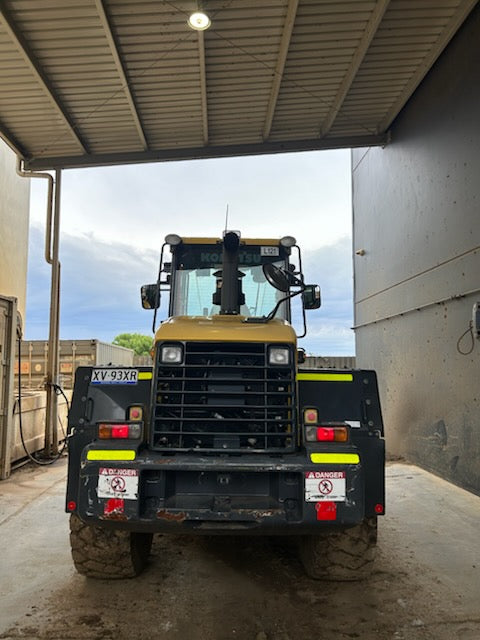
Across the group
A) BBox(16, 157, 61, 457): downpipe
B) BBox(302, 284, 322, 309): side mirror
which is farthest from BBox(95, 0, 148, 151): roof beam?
BBox(302, 284, 322, 309): side mirror

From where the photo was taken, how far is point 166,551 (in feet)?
13.8

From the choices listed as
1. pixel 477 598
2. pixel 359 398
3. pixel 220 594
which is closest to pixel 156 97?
pixel 359 398

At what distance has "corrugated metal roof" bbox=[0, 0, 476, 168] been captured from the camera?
6.00 m

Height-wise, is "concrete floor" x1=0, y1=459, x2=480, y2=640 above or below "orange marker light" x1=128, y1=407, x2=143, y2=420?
below

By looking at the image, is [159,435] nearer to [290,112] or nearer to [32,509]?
[32,509]

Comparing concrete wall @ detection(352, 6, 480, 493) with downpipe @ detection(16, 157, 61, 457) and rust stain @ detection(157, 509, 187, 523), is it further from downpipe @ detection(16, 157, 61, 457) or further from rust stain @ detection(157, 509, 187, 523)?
downpipe @ detection(16, 157, 61, 457)

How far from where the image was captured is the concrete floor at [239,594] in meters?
2.95

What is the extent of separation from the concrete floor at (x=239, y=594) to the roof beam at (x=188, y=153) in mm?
6507

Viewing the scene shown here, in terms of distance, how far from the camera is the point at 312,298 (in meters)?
4.83

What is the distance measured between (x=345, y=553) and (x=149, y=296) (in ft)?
9.45

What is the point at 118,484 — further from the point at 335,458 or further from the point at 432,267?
the point at 432,267

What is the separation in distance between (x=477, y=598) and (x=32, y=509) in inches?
178

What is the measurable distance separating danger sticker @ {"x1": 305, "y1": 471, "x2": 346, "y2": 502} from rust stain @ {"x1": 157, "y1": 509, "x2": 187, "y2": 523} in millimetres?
753

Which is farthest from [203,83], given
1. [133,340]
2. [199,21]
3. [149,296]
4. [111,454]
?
[133,340]
